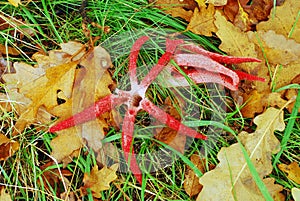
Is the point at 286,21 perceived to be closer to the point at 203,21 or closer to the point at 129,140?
the point at 203,21

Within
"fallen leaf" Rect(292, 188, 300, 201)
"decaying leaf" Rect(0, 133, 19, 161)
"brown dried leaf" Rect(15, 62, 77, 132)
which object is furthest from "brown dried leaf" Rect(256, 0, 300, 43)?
"decaying leaf" Rect(0, 133, 19, 161)

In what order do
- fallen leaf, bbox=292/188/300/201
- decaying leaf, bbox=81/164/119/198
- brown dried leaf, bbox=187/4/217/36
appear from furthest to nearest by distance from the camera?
1. brown dried leaf, bbox=187/4/217/36
2. decaying leaf, bbox=81/164/119/198
3. fallen leaf, bbox=292/188/300/201

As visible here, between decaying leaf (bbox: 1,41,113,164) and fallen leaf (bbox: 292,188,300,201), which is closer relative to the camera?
fallen leaf (bbox: 292,188,300,201)

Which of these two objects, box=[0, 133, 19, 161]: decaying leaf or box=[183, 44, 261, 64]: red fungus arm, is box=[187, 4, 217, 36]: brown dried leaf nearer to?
box=[183, 44, 261, 64]: red fungus arm

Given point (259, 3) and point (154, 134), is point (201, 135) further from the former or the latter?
point (259, 3)

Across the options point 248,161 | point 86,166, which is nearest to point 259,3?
point 248,161

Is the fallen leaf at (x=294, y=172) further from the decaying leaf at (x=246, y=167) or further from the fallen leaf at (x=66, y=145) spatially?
the fallen leaf at (x=66, y=145)

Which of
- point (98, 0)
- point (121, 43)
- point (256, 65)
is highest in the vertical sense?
point (98, 0)
